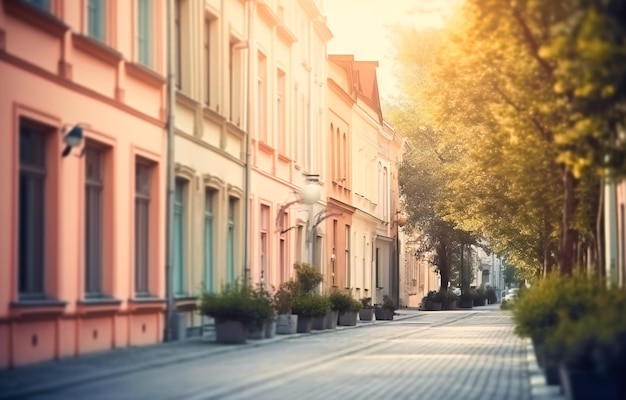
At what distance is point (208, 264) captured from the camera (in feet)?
104

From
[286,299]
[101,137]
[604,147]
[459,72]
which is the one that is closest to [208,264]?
[286,299]

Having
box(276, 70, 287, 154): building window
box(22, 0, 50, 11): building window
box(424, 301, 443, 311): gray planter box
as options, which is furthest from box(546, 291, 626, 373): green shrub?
box(424, 301, 443, 311): gray planter box

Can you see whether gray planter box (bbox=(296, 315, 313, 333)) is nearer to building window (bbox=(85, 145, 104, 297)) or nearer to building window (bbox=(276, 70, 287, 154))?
building window (bbox=(276, 70, 287, 154))

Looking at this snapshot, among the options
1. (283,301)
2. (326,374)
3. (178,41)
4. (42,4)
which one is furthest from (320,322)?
(42,4)

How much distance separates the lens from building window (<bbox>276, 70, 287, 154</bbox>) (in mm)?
40594

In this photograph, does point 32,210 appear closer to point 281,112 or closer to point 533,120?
point 533,120

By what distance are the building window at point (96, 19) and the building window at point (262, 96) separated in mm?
14499

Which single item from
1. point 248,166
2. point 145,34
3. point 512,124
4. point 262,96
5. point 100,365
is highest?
point 262,96

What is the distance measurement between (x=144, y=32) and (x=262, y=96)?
12.0m

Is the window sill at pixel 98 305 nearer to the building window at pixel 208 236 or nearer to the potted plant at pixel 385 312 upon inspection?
the building window at pixel 208 236

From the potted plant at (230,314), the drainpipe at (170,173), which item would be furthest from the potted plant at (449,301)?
the potted plant at (230,314)

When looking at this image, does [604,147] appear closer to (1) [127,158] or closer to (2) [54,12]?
(2) [54,12]

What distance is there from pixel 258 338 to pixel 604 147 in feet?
50.4

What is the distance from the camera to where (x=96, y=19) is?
74.5 feet
